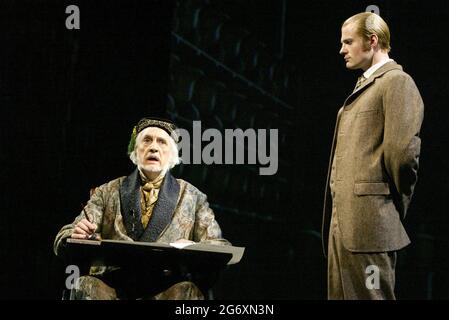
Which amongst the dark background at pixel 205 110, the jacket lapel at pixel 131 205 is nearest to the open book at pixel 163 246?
the jacket lapel at pixel 131 205

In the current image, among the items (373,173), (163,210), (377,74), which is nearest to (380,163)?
(373,173)

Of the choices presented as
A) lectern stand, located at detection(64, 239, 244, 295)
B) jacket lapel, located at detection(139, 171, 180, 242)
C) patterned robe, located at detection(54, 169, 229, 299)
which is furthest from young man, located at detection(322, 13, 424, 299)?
jacket lapel, located at detection(139, 171, 180, 242)

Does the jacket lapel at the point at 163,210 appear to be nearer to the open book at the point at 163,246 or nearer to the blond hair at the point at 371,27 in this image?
the open book at the point at 163,246

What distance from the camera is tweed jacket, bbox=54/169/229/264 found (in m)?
3.95

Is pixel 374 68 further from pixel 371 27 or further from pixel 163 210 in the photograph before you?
pixel 163 210

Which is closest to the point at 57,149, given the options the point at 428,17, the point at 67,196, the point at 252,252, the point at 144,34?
the point at 67,196

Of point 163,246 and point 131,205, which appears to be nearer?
point 163,246

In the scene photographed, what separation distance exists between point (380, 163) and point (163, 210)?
125 cm

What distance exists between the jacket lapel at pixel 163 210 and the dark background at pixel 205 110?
0.59 m

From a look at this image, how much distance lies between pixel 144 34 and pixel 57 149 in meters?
0.94

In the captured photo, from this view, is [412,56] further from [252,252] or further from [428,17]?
[252,252]

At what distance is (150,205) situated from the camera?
13.4ft

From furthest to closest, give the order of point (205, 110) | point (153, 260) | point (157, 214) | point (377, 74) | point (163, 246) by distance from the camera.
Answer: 1. point (205, 110)
2. point (157, 214)
3. point (377, 74)
4. point (153, 260)
5. point (163, 246)

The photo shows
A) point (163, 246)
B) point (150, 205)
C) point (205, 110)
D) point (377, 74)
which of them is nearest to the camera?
point (163, 246)
